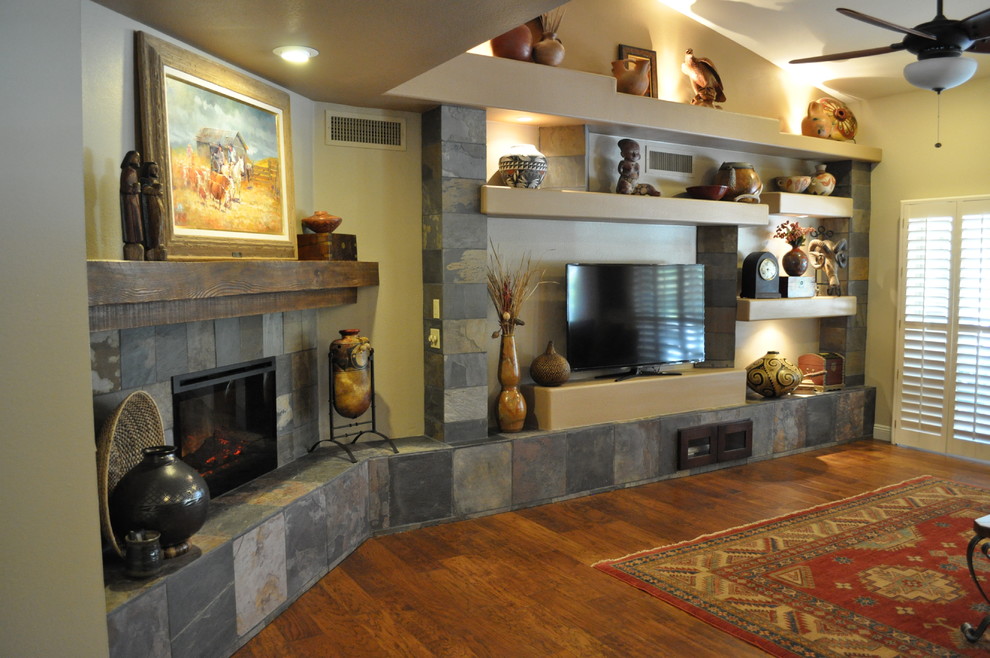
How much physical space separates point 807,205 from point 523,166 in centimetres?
298

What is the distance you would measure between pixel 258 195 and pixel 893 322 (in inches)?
215

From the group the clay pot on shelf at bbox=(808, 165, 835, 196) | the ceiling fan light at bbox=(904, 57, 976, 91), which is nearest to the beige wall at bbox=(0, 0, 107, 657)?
the ceiling fan light at bbox=(904, 57, 976, 91)

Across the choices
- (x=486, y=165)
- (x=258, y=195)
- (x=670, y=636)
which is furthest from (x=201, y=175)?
(x=670, y=636)

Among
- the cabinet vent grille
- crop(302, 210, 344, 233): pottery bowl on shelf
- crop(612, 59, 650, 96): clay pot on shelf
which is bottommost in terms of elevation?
crop(302, 210, 344, 233): pottery bowl on shelf

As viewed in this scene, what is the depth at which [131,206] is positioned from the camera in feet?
8.62

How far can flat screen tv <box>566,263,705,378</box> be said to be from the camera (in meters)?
4.88

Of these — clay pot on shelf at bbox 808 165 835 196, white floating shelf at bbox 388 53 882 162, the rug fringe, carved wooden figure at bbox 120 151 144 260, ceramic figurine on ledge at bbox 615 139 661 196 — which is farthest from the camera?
clay pot on shelf at bbox 808 165 835 196

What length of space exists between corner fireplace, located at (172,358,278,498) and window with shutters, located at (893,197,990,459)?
521 cm

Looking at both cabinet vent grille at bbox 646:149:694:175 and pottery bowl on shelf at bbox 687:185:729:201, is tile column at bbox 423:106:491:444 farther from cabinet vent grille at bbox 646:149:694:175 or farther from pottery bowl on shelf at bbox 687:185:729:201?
pottery bowl on shelf at bbox 687:185:729:201

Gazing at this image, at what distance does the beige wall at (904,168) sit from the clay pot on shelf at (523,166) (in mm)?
3672

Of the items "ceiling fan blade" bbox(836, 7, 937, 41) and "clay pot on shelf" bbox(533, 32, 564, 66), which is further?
"clay pot on shelf" bbox(533, 32, 564, 66)

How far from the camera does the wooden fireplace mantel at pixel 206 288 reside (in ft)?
7.57

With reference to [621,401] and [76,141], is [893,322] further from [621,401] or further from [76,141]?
[76,141]

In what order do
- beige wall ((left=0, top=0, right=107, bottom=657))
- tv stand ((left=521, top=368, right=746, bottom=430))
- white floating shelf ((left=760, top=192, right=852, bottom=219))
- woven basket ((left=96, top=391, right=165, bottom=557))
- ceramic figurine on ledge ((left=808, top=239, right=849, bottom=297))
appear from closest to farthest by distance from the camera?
beige wall ((left=0, top=0, right=107, bottom=657)) → woven basket ((left=96, top=391, right=165, bottom=557)) → tv stand ((left=521, top=368, right=746, bottom=430)) → white floating shelf ((left=760, top=192, right=852, bottom=219)) → ceramic figurine on ledge ((left=808, top=239, right=849, bottom=297))
